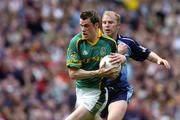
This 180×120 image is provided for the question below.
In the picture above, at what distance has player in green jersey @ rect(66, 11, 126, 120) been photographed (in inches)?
558

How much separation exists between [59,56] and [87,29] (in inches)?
363

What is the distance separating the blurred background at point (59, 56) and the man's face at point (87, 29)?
6.35 m

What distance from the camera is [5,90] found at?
2088cm

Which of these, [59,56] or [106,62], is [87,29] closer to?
[106,62]

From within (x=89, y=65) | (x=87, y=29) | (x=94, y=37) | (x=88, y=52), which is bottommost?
(x=89, y=65)

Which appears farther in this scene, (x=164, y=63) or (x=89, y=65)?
(x=164, y=63)

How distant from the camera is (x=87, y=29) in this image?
46.5 feet

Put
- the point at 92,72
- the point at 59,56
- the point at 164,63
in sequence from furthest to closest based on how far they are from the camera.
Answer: the point at 59,56 → the point at 164,63 → the point at 92,72

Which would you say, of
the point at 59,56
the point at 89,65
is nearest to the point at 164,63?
the point at 89,65

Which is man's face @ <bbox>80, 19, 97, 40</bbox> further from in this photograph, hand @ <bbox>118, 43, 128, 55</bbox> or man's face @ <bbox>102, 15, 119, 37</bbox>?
hand @ <bbox>118, 43, 128, 55</bbox>

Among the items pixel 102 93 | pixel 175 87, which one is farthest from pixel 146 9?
pixel 102 93

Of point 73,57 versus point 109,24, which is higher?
point 109,24

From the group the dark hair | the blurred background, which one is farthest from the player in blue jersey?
the blurred background

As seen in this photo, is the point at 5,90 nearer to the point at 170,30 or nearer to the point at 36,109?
the point at 36,109
